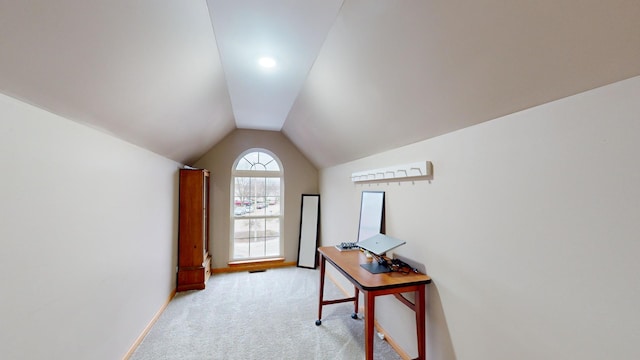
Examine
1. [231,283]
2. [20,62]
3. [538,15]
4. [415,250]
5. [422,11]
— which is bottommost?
[231,283]

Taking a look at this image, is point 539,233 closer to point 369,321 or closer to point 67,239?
point 369,321

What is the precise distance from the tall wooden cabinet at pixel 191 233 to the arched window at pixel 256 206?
923 mm

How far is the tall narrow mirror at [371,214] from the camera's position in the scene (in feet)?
8.34

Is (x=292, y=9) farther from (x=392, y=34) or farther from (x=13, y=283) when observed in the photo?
(x=13, y=283)

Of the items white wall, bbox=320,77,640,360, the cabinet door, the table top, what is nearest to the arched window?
the cabinet door

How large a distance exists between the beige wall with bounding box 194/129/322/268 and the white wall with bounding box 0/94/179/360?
192cm

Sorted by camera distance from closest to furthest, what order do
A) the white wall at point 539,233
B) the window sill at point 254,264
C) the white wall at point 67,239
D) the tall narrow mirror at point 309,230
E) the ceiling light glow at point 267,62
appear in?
1. the white wall at point 539,233
2. the white wall at point 67,239
3. the ceiling light glow at point 267,62
4. the window sill at point 254,264
5. the tall narrow mirror at point 309,230

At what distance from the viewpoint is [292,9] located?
60.6 inches

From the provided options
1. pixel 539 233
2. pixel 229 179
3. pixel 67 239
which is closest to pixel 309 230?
pixel 229 179

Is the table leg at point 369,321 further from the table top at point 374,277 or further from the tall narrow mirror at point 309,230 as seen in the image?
the tall narrow mirror at point 309,230

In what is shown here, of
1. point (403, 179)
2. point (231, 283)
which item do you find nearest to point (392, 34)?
point (403, 179)

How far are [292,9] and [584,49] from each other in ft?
4.69

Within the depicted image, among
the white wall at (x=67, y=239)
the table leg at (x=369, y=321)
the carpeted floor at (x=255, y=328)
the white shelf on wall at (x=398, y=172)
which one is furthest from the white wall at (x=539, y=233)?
the white wall at (x=67, y=239)

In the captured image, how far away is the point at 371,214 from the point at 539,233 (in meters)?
1.63
